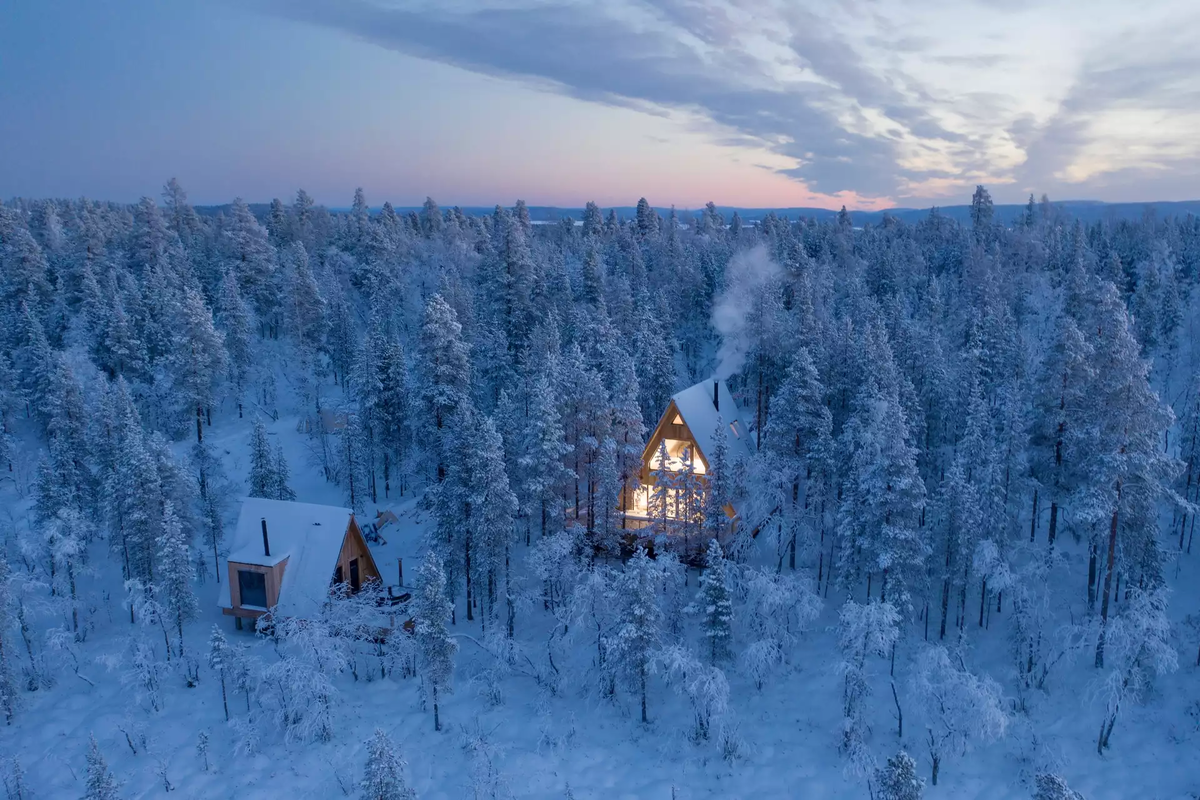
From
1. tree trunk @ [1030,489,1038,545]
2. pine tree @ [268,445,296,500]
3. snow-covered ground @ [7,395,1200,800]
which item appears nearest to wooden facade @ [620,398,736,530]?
snow-covered ground @ [7,395,1200,800]

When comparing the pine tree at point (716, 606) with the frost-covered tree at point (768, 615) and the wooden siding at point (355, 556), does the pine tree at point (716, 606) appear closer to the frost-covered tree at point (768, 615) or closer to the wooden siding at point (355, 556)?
the frost-covered tree at point (768, 615)

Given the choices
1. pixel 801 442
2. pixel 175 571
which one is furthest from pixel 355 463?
pixel 801 442

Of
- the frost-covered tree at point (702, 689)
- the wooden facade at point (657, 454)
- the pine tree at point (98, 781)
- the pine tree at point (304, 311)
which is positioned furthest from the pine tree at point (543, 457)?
the pine tree at point (304, 311)

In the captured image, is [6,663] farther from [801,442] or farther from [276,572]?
[801,442]

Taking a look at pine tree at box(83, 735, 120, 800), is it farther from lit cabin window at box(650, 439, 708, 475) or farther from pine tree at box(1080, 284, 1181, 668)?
pine tree at box(1080, 284, 1181, 668)

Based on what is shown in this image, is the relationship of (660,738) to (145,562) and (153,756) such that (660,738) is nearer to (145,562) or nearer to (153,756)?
(153,756)

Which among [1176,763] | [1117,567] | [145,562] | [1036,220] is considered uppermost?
[1036,220]

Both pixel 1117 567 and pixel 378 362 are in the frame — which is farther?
pixel 378 362

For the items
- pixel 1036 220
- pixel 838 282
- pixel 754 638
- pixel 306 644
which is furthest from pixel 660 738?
pixel 1036 220

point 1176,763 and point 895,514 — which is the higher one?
point 895,514
